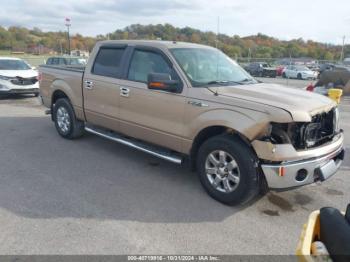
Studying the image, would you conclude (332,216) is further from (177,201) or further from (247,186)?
(177,201)

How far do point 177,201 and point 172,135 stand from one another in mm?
920

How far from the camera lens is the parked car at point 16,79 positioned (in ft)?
37.6

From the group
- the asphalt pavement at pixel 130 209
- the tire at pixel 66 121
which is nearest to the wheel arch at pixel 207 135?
the asphalt pavement at pixel 130 209

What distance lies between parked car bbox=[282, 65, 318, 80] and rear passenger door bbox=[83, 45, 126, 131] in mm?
28016

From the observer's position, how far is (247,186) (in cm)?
363

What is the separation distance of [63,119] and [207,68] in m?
3.35

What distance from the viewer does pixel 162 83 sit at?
412cm

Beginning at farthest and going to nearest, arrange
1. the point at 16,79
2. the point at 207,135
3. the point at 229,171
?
the point at 16,79 < the point at 207,135 < the point at 229,171

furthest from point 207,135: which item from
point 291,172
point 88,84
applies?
point 88,84

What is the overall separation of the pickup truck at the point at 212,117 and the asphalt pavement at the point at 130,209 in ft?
1.22

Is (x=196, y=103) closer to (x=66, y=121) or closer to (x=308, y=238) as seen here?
(x=308, y=238)

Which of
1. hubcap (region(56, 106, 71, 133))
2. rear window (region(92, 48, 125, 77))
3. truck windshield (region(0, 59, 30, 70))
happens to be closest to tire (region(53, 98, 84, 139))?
hubcap (region(56, 106, 71, 133))

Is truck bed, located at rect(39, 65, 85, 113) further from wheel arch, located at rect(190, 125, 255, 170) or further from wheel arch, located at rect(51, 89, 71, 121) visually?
wheel arch, located at rect(190, 125, 255, 170)

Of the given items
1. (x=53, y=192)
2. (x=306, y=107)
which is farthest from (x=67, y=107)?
A: (x=306, y=107)
